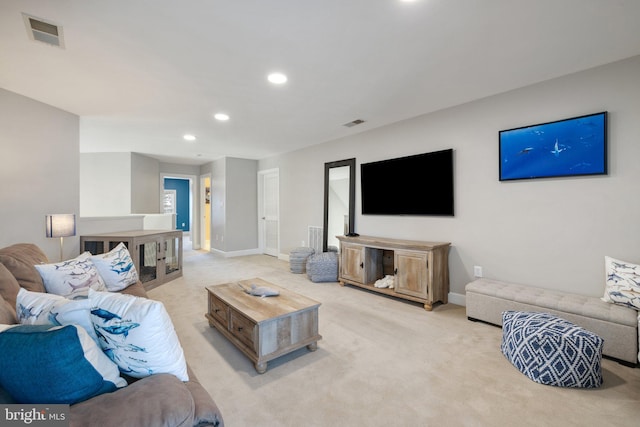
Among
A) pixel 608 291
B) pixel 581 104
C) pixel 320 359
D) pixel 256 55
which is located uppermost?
pixel 256 55

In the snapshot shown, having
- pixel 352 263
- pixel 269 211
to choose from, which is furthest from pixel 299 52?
pixel 269 211

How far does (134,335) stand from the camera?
3.52 ft

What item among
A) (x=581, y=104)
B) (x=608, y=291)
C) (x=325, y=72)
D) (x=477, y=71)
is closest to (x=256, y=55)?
(x=325, y=72)

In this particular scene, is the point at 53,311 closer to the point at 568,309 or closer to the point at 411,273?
the point at 411,273

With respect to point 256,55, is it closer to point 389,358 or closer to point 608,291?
point 389,358

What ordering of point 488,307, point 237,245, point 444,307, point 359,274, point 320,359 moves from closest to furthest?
1. point 320,359
2. point 488,307
3. point 444,307
4. point 359,274
5. point 237,245

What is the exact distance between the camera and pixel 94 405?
91cm

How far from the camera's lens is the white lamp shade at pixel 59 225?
2949 mm

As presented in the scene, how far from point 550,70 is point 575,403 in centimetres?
267

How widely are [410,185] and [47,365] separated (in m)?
3.74

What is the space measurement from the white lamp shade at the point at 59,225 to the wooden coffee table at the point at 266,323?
6.46 feet

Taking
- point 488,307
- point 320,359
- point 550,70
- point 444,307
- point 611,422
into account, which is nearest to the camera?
point 611,422

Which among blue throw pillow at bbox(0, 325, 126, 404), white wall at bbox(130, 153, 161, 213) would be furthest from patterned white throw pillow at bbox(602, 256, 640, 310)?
white wall at bbox(130, 153, 161, 213)

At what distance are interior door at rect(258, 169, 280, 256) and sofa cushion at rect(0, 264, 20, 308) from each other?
4.94 metres
